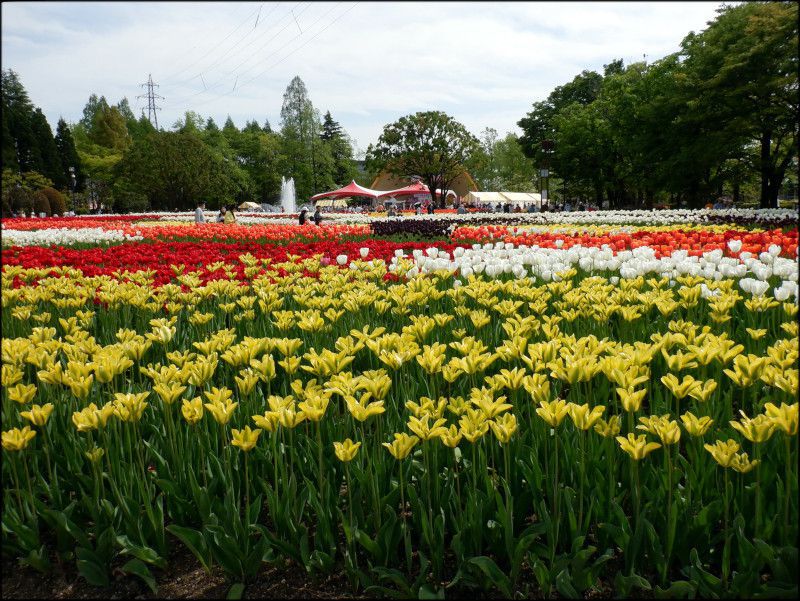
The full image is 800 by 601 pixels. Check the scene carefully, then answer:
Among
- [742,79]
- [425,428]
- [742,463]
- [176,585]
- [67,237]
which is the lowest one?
[176,585]

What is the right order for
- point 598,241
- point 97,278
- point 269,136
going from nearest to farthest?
point 97,278 < point 598,241 < point 269,136

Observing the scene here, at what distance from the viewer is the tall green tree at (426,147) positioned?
145ft

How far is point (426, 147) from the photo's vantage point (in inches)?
1757

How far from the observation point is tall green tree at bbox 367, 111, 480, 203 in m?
44.1

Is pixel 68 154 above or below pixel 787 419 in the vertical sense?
above

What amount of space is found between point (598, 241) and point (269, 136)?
67.7 m

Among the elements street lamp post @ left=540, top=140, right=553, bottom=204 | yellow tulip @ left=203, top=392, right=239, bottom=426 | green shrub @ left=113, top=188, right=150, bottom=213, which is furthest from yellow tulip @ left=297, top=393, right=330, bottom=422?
green shrub @ left=113, top=188, right=150, bottom=213

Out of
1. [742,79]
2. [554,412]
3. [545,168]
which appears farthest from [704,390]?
[545,168]

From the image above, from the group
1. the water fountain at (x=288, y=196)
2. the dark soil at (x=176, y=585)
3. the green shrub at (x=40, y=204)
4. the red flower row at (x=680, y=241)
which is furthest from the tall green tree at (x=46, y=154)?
the dark soil at (x=176, y=585)

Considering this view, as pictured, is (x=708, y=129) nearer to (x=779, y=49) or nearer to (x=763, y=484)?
(x=779, y=49)

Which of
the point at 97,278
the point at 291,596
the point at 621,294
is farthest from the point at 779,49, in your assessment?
the point at 291,596

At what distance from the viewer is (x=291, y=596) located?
7.23ft

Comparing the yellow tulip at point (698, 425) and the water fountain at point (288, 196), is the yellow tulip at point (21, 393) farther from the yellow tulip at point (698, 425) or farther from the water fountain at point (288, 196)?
the water fountain at point (288, 196)

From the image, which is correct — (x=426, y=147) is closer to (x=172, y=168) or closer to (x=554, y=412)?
(x=172, y=168)
